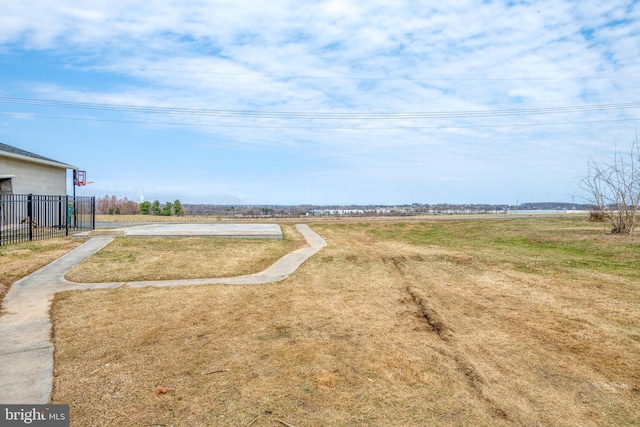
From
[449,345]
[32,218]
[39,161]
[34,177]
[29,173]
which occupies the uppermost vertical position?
[39,161]

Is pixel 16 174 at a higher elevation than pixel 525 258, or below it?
higher

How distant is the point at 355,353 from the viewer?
4.45m

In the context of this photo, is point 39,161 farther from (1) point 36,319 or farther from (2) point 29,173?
(1) point 36,319

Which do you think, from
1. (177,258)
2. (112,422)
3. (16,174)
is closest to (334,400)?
(112,422)

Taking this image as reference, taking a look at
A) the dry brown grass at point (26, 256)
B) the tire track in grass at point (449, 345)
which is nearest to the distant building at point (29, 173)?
the dry brown grass at point (26, 256)

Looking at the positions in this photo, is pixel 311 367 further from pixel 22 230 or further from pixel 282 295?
pixel 22 230

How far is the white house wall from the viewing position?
57.2 feet

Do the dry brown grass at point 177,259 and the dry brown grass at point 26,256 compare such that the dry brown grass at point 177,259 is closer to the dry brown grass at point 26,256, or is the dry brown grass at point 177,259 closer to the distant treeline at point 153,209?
the dry brown grass at point 26,256

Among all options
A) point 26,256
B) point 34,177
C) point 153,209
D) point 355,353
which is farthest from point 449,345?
point 153,209

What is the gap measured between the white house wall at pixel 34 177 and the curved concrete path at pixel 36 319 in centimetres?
922

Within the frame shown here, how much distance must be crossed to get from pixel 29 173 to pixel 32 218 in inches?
113

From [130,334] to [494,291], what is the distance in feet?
20.9

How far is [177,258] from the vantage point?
418 inches

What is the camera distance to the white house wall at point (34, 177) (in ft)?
57.2
